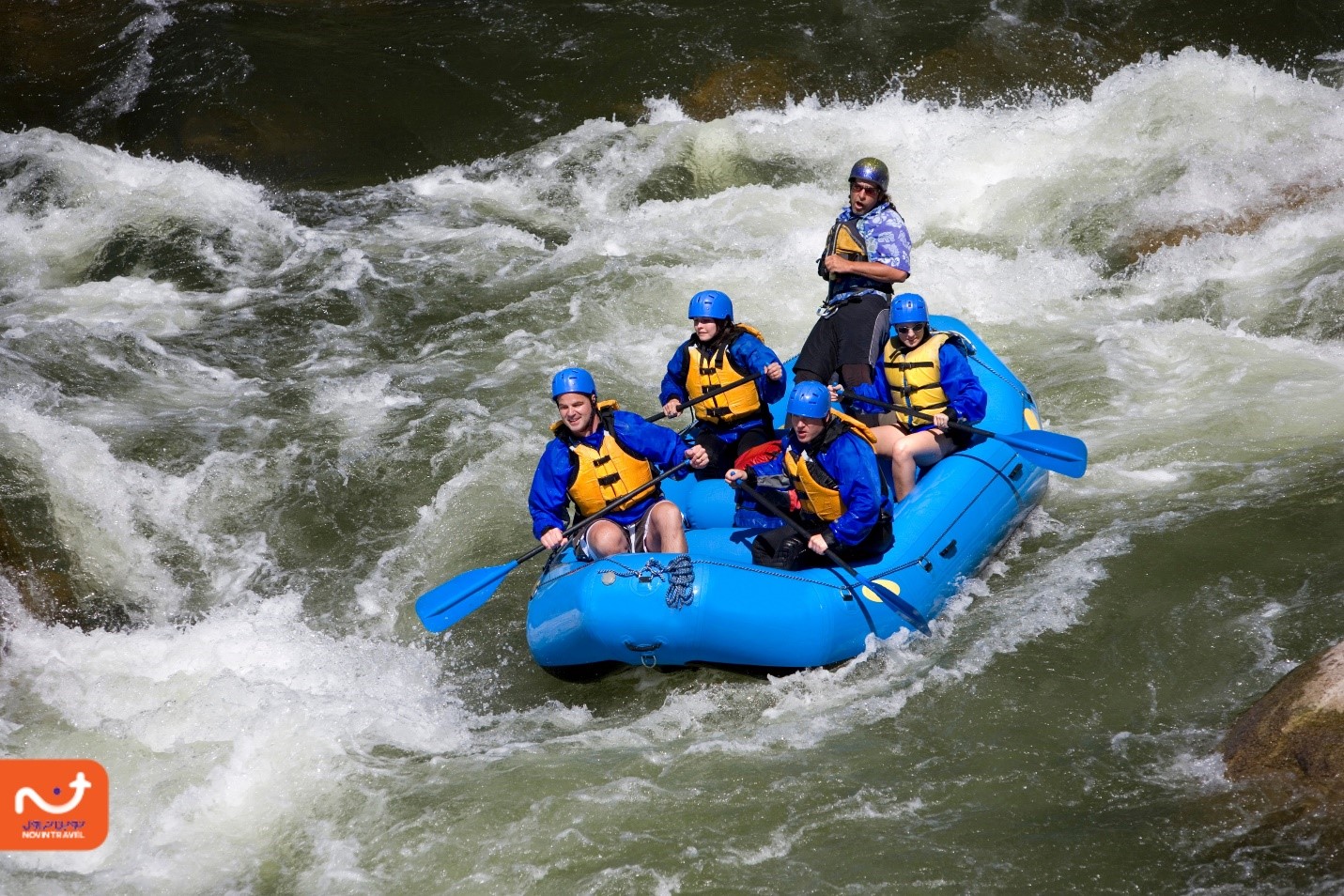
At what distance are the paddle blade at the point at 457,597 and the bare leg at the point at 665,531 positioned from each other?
1.92ft

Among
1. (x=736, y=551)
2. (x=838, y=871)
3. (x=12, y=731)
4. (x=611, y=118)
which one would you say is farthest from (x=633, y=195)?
(x=838, y=871)

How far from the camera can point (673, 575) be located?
16.2ft

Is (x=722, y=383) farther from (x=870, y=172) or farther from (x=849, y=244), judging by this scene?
(x=870, y=172)

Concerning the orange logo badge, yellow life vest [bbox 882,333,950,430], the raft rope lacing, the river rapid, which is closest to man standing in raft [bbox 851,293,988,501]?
yellow life vest [bbox 882,333,950,430]

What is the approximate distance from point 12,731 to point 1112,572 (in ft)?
14.9

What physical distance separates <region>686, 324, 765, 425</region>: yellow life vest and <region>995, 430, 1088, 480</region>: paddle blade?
3.78 feet

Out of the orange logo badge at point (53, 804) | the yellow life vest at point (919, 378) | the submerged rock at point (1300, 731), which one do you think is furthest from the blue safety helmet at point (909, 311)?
the orange logo badge at point (53, 804)

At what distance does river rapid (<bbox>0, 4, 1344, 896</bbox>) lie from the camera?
4.13 meters

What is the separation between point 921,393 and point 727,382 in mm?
896

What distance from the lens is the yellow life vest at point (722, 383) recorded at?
5.94 m

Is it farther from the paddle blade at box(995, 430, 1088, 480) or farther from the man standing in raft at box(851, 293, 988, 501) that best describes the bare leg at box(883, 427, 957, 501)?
the paddle blade at box(995, 430, 1088, 480)

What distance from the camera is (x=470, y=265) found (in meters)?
9.77

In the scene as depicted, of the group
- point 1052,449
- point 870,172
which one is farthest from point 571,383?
point 1052,449

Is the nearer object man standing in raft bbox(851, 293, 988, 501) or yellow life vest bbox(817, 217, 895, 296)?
man standing in raft bbox(851, 293, 988, 501)
